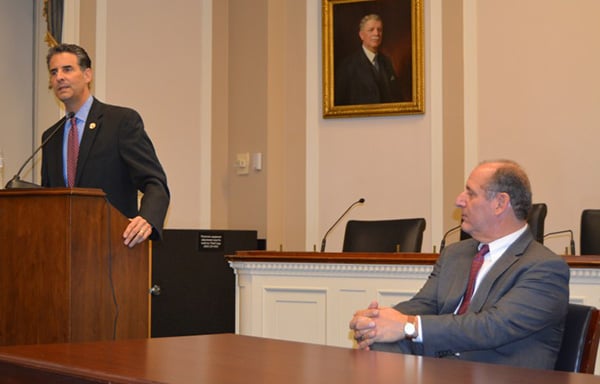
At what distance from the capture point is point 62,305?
3131 mm

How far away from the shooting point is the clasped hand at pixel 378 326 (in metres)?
3.00

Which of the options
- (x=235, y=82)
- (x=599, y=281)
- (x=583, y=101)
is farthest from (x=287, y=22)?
(x=599, y=281)

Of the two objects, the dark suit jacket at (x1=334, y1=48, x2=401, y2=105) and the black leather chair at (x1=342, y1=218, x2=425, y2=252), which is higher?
the dark suit jacket at (x1=334, y1=48, x2=401, y2=105)

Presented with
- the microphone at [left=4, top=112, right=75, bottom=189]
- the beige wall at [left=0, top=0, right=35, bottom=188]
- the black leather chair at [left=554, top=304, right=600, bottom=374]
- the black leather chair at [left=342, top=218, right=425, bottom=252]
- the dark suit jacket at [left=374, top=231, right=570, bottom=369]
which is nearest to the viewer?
the black leather chair at [left=554, top=304, right=600, bottom=374]

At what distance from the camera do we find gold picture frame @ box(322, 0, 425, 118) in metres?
7.18

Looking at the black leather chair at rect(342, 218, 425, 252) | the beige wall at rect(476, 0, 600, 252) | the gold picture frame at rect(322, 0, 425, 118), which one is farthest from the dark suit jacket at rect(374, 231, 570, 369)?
the gold picture frame at rect(322, 0, 425, 118)

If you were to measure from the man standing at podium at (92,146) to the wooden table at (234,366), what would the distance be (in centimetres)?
116

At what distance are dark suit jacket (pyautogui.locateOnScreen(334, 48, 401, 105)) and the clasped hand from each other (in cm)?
436

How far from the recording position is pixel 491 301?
3092 mm

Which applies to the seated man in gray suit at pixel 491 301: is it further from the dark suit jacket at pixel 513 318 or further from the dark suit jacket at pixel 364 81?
the dark suit jacket at pixel 364 81

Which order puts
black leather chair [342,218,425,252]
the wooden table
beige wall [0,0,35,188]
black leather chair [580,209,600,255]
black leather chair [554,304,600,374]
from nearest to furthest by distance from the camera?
the wooden table, black leather chair [554,304,600,374], black leather chair [580,209,600,255], black leather chair [342,218,425,252], beige wall [0,0,35,188]

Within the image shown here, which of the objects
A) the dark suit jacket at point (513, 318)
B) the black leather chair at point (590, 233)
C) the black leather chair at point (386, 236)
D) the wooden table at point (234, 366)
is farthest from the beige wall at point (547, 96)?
the wooden table at point (234, 366)

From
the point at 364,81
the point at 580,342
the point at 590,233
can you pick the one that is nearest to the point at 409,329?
the point at 580,342

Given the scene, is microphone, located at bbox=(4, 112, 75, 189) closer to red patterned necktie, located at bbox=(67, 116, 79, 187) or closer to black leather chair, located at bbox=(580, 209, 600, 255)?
red patterned necktie, located at bbox=(67, 116, 79, 187)
